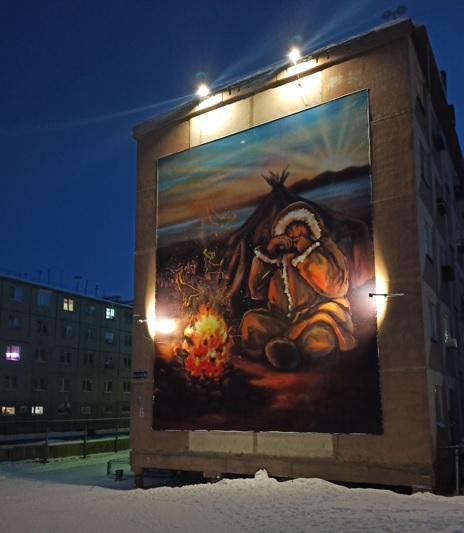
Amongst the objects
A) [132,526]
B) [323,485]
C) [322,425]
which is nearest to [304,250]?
[322,425]

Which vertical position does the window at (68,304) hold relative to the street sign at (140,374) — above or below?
above

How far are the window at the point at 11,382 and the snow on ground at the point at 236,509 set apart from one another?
34621 mm

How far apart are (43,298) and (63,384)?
8.27 m

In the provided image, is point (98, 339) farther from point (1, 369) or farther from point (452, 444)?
point (452, 444)

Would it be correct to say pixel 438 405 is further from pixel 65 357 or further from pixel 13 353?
pixel 65 357

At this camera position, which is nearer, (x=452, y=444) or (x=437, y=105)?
(x=452, y=444)

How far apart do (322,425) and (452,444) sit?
3854 mm

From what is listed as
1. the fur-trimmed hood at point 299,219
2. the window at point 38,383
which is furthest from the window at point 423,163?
the window at point 38,383

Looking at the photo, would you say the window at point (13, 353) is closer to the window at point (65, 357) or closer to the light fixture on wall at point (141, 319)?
the window at point (65, 357)

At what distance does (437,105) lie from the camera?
827 inches

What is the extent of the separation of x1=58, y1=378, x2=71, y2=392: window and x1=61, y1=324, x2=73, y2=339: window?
4.00 m

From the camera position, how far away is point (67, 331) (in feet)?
188

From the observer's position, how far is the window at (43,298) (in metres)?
54.6

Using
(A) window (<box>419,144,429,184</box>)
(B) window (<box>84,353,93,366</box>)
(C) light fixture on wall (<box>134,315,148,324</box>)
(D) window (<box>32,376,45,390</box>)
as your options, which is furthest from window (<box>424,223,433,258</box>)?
(B) window (<box>84,353,93,366</box>)
